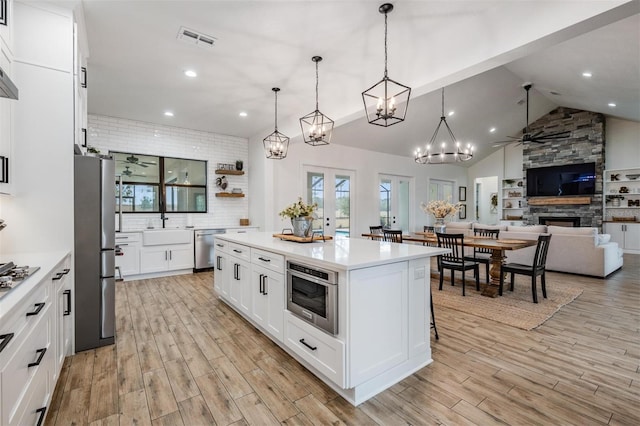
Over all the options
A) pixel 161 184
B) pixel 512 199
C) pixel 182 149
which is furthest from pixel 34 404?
pixel 512 199

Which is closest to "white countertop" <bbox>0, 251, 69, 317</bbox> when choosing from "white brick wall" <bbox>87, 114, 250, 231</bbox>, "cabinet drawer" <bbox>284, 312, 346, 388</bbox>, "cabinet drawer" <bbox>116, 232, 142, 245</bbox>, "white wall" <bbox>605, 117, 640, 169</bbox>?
"cabinet drawer" <bbox>284, 312, 346, 388</bbox>

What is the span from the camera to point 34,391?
4.72ft

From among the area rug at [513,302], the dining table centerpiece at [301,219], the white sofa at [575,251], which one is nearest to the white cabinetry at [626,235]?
the white sofa at [575,251]

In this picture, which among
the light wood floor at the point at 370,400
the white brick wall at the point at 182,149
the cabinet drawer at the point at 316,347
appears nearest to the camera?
the light wood floor at the point at 370,400

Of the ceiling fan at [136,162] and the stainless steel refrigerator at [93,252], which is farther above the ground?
the ceiling fan at [136,162]

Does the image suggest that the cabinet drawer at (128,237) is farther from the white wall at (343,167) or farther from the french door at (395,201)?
the french door at (395,201)

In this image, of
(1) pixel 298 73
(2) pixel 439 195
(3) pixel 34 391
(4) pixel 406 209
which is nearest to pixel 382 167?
(4) pixel 406 209

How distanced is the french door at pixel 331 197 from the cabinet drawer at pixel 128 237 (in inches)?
137

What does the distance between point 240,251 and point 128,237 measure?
3.16 m

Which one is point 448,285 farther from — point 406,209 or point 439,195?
point 439,195

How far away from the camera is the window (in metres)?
5.77

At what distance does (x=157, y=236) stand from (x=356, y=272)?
4794mm

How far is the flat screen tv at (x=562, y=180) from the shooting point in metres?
8.52

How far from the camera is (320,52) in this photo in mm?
3357
